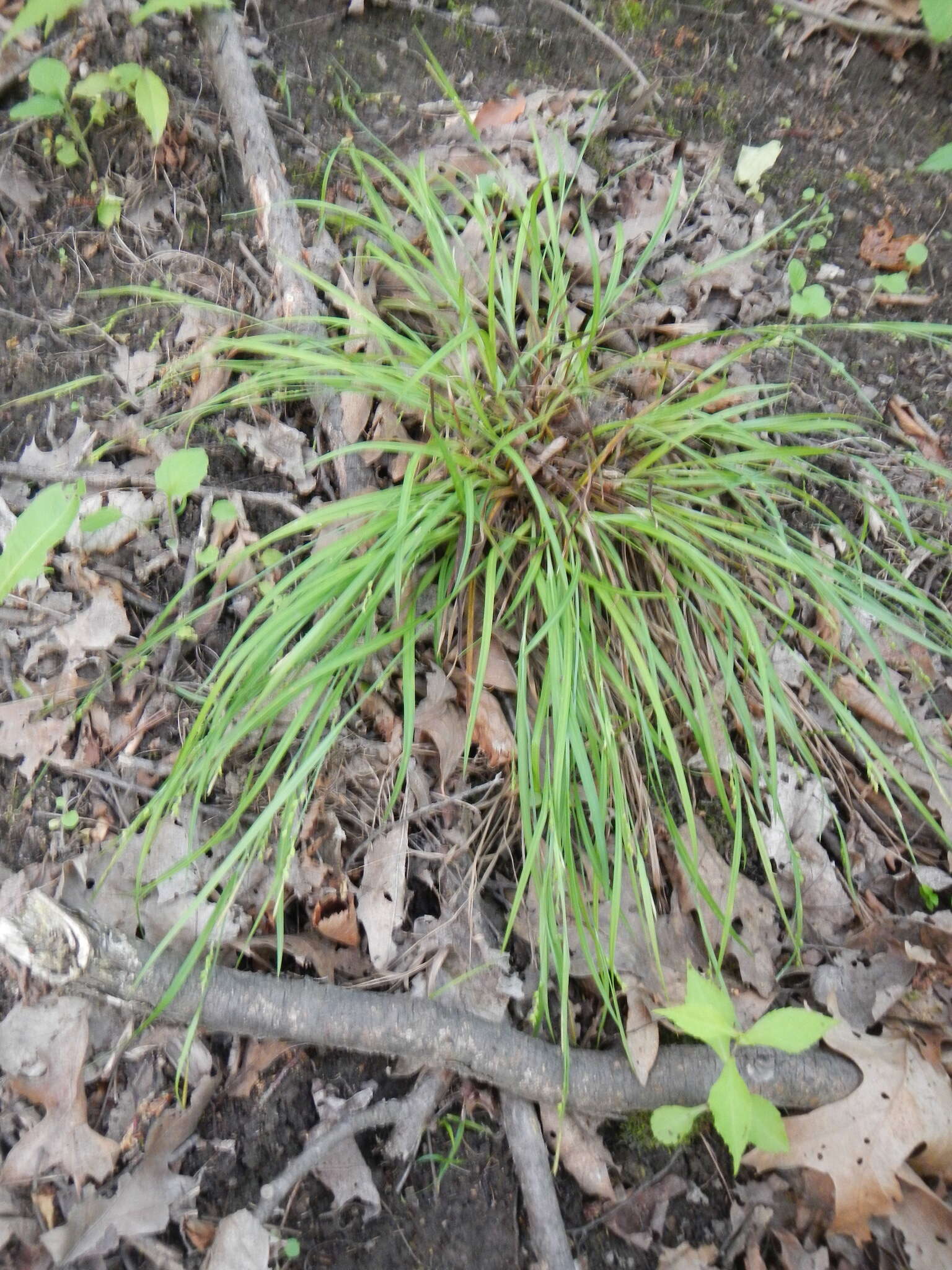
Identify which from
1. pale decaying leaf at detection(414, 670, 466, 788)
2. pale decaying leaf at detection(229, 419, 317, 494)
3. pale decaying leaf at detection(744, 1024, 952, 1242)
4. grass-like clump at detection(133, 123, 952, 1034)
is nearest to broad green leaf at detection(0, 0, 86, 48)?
grass-like clump at detection(133, 123, 952, 1034)

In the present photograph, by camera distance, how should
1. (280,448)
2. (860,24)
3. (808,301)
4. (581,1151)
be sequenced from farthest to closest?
(860,24), (808,301), (280,448), (581,1151)

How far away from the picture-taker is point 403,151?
2260 mm

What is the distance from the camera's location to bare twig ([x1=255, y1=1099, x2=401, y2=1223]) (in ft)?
4.56

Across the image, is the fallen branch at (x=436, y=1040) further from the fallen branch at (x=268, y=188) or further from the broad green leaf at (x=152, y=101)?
the broad green leaf at (x=152, y=101)

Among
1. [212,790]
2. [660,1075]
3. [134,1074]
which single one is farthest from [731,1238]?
[212,790]

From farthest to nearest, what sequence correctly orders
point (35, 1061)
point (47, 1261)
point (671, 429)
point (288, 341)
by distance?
point (288, 341) < point (671, 429) < point (35, 1061) < point (47, 1261)

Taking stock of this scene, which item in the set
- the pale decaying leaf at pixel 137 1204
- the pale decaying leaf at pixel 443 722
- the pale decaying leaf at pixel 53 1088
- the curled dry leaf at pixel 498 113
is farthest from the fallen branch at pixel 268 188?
the pale decaying leaf at pixel 137 1204

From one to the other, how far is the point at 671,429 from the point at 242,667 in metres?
1.06

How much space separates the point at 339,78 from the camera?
228 cm

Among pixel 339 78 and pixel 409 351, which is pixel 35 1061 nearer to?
pixel 409 351

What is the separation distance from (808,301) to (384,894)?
1.88 m

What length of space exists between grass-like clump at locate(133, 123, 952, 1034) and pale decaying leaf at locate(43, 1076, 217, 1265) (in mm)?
420

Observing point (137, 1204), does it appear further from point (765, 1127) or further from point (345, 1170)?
point (765, 1127)

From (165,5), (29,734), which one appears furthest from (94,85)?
(29,734)
